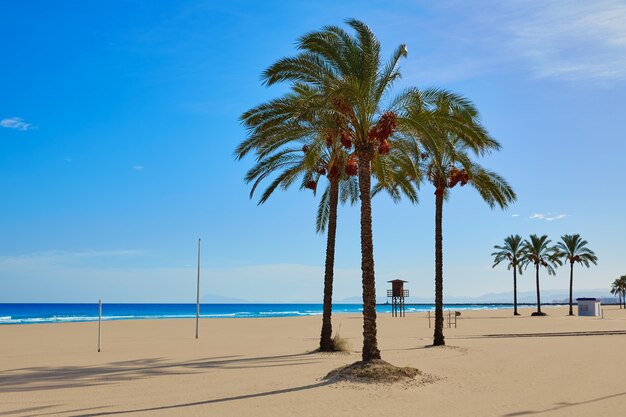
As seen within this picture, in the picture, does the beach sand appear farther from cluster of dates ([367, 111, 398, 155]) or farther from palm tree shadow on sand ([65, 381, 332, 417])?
cluster of dates ([367, 111, 398, 155])

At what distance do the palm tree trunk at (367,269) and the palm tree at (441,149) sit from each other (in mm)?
1832

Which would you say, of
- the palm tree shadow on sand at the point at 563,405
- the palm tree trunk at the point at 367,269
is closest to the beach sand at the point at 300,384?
the palm tree shadow on sand at the point at 563,405

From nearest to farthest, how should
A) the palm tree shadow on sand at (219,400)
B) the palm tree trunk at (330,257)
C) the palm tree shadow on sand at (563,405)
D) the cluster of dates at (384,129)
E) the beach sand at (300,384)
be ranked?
the palm tree shadow on sand at (563,405) < the palm tree shadow on sand at (219,400) < the beach sand at (300,384) < the cluster of dates at (384,129) < the palm tree trunk at (330,257)

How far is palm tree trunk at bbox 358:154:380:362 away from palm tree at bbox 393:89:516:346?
6.01 ft

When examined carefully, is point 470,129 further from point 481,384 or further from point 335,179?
point 481,384

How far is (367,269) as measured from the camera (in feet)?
54.0

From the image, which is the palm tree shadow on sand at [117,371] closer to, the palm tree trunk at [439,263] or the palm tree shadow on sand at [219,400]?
the palm tree shadow on sand at [219,400]

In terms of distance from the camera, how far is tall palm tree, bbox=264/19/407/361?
16250 millimetres

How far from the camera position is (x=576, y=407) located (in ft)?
38.1

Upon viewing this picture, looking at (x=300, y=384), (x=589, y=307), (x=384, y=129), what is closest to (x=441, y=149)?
(x=384, y=129)

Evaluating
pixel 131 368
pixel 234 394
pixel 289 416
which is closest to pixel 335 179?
pixel 131 368

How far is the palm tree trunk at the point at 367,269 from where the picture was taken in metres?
16.0

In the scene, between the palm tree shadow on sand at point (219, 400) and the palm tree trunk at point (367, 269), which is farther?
the palm tree trunk at point (367, 269)

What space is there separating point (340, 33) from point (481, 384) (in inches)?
384
